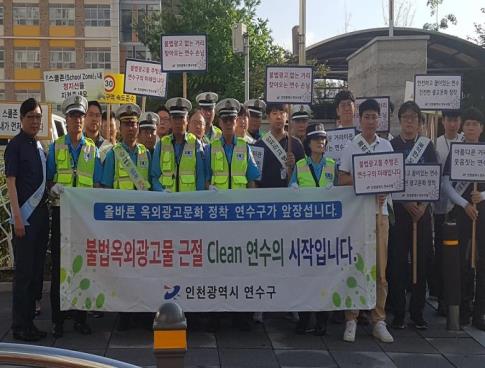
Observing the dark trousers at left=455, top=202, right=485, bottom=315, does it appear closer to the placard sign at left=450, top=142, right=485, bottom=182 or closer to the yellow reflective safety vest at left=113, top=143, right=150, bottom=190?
the placard sign at left=450, top=142, right=485, bottom=182

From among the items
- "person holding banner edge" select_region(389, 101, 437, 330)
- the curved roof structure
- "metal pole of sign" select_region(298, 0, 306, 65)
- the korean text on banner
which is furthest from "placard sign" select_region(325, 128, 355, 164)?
the curved roof structure

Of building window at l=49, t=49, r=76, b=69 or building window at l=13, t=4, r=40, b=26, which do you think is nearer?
building window at l=13, t=4, r=40, b=26

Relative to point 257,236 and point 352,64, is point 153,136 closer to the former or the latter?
point 257,236

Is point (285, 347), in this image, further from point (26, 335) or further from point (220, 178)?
point (26, 335)

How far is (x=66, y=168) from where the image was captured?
6.22m

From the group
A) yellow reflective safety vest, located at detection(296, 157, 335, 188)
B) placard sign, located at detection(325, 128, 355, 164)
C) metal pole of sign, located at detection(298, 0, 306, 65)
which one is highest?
metal pole of sign, located at detection(298, 0, 306, 65)

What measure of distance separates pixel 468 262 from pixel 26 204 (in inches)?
176

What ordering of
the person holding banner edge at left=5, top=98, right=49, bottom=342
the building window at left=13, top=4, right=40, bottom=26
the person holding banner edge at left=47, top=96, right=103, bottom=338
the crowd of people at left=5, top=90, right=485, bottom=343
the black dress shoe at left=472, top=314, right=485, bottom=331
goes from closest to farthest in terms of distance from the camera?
the person holding banner edge at left=5, top=98, right=49, bottom=342, the crowd of people at left=5, top=90, right=485, bottom=343, the person holding banner edge at left=47, top=96, right=103, bottom=338, the black dress shoe at left=472, top=314, right=485, bottom=331, the building window at left=13, top=4, right=40, bottom=26

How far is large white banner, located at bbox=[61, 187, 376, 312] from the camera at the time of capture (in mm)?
6215

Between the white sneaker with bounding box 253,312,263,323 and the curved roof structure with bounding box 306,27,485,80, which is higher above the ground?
the curved roof structure with bounding box 306,27,485,80

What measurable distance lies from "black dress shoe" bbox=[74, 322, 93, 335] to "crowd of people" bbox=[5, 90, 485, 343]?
0.05 ft

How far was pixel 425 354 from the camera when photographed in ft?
19.5

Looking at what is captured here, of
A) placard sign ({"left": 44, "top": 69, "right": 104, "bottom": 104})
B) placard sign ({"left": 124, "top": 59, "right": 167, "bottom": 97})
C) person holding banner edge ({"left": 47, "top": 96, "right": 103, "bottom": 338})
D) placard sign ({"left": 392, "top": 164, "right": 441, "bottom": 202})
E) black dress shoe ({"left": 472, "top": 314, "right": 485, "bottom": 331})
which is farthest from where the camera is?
placard sign ({"left": 44, "top": 69, "right": 104, "bottom": 104})

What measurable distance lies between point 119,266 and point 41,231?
789 millimetres
